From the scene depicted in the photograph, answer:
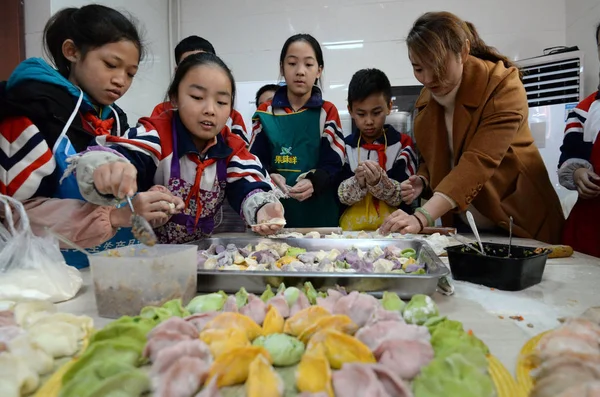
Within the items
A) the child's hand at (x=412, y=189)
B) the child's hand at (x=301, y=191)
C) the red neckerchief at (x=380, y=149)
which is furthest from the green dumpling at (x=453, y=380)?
the red neckerchief at (x=380, y=149)

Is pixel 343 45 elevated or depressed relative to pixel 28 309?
elevated

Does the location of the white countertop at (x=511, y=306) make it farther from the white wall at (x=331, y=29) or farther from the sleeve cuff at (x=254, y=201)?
the white wall at (x=331, y=29)

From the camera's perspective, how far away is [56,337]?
0.65m

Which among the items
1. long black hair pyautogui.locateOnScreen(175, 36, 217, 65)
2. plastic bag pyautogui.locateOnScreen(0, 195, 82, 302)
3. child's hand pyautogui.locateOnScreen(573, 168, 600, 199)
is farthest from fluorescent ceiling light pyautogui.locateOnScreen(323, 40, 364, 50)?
plastic bag pyautogui.locateOnScreen(0, 195, 82, 302)

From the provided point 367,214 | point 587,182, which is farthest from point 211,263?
point 587,182

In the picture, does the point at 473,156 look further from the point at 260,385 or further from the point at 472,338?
the point at 260,385

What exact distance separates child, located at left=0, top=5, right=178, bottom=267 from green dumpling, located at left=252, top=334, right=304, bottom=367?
0.59 metres

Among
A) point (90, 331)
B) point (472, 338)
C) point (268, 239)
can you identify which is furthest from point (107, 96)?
point (472, 338)

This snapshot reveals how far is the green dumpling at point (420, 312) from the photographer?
71cm

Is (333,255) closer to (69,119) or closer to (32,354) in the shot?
(32,354)

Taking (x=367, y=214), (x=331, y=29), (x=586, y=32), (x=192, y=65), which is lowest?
(x=367, y=214)

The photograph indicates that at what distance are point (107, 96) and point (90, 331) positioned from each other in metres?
0.85

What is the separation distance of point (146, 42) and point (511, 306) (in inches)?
107

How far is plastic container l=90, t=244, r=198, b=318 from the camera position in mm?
Answer: 754
